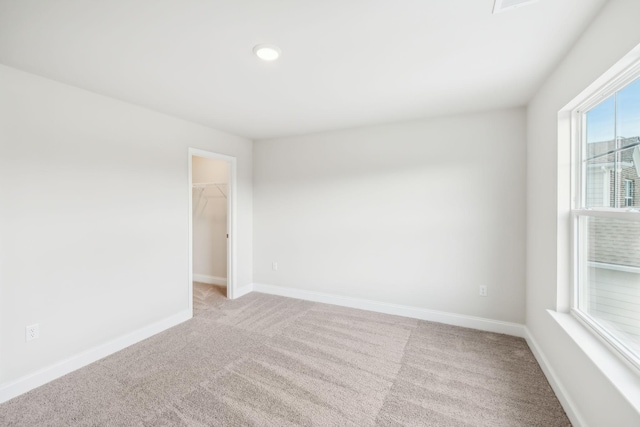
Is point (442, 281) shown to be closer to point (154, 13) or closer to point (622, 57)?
point (622, 57)

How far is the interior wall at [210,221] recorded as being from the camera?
15.9ft

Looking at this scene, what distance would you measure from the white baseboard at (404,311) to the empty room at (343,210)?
0.02 meters

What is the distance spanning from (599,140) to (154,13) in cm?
274

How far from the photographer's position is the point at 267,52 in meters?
1.88

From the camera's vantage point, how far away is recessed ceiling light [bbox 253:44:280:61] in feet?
5.97

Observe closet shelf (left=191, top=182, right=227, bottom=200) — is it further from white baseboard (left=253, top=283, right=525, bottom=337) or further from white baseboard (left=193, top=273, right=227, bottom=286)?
white baseboard (left=253, top=283, right=525, bottom=337)

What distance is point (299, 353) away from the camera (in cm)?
268

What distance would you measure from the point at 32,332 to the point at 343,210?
→ 3.20m

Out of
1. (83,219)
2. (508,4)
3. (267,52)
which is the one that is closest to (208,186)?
(83,219)

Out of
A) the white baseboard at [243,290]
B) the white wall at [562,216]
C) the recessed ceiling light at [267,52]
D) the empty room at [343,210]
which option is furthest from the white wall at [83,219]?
the white wall at [562,216]

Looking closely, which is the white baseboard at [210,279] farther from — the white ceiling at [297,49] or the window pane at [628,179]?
the window pane at [628,179]

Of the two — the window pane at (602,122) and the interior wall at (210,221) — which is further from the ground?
the window pane at (602,122)

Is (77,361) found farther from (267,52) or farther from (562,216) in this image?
(562,216)

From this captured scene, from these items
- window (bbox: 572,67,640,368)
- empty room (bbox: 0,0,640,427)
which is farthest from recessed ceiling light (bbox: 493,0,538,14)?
window (bbox: 572,67,640,368)
